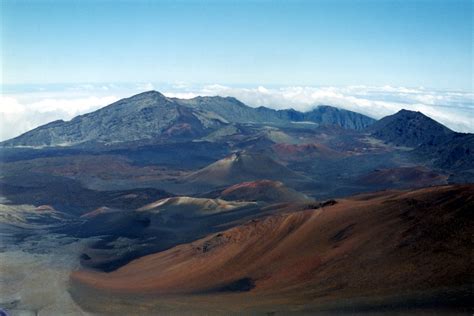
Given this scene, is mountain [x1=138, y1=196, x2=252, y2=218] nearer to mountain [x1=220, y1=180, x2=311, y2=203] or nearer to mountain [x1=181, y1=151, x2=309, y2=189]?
mountain [x1=220, y1=180, x2=311, y2=203]

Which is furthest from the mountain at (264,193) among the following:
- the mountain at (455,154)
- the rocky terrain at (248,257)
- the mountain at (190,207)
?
the mountain at (455,154)

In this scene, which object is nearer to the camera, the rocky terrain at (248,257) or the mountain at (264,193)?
the rocky terrain at (248,257)

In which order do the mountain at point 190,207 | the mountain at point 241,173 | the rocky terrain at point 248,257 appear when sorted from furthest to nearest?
the mountain at point 241,173
the mountain at point 190,207
the rocky terrain at point 248,257

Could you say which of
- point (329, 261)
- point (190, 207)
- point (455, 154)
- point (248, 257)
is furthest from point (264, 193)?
point (455, 154)

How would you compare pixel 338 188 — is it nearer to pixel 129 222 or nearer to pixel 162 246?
pixel 129 222

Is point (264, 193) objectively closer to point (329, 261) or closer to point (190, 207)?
point (190, 207)

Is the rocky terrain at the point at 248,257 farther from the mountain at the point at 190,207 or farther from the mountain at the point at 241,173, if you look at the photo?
the mountain at the point at 241,173

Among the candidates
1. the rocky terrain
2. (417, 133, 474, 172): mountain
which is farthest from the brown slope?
(417, 133, 474, 172): mountain

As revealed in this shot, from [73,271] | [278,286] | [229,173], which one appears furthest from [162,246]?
[229,173]
